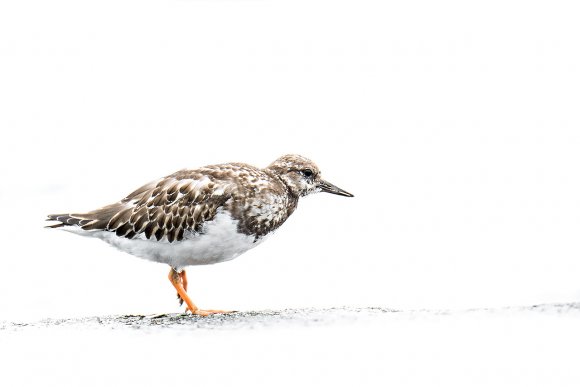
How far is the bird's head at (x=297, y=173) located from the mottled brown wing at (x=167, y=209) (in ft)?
2.97

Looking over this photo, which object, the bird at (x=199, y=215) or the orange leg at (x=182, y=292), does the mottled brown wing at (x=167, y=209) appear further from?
the orange leg at (x=182, y=292)

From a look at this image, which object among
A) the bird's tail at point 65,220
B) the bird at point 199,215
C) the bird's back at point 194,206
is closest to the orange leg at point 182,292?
the bird at point 199,215

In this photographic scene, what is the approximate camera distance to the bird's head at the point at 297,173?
947cm

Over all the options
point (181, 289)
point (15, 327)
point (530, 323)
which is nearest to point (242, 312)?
point (181, 289)

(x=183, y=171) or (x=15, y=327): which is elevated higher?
(x=183, y=171)

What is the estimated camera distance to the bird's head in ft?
31.1

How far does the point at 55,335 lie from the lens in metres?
8.13

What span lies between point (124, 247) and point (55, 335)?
1353 millimetres

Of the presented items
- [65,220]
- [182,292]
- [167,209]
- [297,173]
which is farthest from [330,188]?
[65,220]

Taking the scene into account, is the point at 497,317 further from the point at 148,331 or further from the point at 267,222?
the point at 148,331

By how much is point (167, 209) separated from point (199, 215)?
1.34 feet

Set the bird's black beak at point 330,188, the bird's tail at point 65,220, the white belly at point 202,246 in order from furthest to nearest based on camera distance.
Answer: the bird's black beak at point 330,188 < the bird's tail at point 65,220 < the white belly at point 202,246

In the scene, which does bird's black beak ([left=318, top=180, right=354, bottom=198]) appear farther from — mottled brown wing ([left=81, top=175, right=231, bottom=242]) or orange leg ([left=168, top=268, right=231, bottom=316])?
orange leg ([left=168, top=268, right=231, bottom=316])

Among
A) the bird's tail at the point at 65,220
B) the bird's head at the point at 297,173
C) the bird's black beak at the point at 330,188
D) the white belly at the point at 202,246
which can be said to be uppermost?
the bird's head at the point at 297,173
